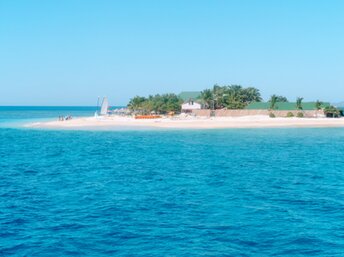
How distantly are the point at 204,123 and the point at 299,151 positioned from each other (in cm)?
4429

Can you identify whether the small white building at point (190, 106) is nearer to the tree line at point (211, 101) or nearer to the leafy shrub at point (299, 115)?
the tree line at point (211, 101)

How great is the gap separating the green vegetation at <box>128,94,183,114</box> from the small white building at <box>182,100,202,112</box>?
1.58 m

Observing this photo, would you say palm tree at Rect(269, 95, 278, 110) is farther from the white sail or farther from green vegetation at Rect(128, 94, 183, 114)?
the white sail

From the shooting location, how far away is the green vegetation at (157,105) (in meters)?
110

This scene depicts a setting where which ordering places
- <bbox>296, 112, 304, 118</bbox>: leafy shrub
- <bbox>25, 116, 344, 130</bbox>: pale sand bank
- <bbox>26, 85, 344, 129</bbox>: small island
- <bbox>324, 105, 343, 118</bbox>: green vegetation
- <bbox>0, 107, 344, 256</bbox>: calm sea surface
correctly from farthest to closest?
1. <bbox>324, 105, 343, 118</bbox>: green vegetation
2. <bbox>296, 112, 304, 118</bbox>: leafy shrub
3. <bbox>26, 85, 344, 129</bbox>: small island
4. <bbox>25, 116, 344, 130</bbox>: pale sand bank
5. <bbox>0, 107, 344, 256</bbox>: calm sea surface

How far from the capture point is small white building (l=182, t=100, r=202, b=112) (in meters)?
112

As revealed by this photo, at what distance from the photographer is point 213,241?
47.3 feet

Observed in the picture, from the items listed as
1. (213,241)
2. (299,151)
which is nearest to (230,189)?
(213,241)

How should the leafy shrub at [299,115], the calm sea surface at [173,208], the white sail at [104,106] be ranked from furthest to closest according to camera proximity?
1. the white sail at [104,106]
2. the leafy shrub at [299,115]
3. the calm sea surface at [173,208]

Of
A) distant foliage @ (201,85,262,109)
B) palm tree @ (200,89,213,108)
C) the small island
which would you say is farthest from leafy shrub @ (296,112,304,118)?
palm tree @ (200,89,213,108)

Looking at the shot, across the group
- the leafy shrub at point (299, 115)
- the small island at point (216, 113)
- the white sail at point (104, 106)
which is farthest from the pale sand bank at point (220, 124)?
the white sail at point (104, 106)

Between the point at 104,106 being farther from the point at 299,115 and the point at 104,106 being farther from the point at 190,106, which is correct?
the point at 299,115

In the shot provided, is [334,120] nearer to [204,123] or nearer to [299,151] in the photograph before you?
[204,123]

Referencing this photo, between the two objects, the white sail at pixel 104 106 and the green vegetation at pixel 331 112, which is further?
the white sail at pixel 104 106
